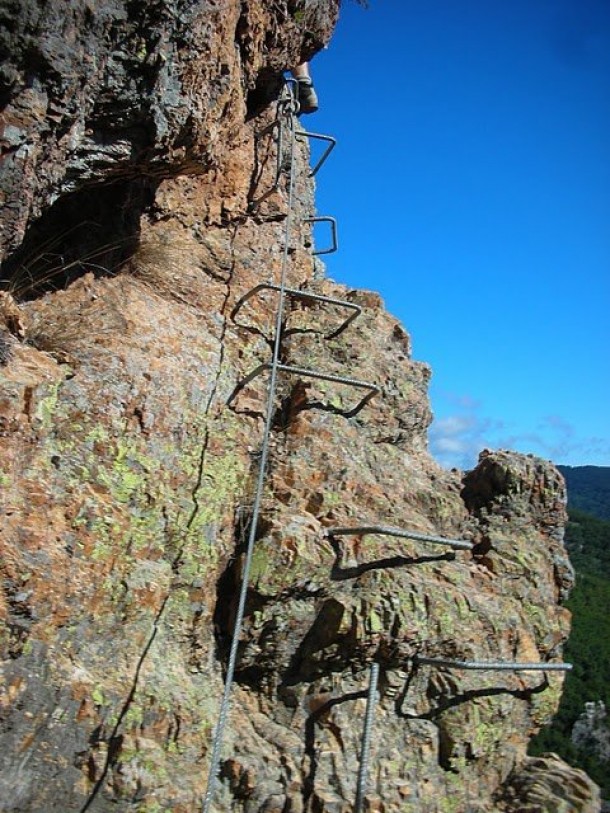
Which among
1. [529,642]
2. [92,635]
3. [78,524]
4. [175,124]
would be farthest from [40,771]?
[175,124]

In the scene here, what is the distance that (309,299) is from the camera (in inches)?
265

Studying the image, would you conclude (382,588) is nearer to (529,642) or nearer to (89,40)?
(529,642)

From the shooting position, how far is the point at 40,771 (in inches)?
147

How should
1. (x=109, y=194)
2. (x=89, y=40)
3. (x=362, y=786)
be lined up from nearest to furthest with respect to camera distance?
(x=89, y=40) < (x=362, y=786) < (x=109, y=194)

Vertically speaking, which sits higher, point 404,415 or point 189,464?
point 404,415

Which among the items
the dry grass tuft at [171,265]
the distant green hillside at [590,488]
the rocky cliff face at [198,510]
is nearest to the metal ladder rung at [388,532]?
the rocky cliff face at [198,510]

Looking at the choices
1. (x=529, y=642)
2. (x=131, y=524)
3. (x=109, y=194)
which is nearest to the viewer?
(x=131, y=524)

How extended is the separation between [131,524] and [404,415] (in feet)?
9.22

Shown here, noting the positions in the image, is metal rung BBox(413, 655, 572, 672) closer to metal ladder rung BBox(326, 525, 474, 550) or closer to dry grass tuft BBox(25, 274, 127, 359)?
metal ladder rung BBox(326, 525, 474, 550)

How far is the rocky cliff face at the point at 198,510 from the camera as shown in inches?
156

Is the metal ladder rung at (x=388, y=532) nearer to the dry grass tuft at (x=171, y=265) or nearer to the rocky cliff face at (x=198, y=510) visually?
the rocky cliff face at (x=198, y=510)

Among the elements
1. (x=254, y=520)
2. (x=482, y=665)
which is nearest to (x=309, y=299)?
(x=254, y=520)

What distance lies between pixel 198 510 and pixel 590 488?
5741 inches

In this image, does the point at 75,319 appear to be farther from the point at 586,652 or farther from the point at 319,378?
the point at 586,652
